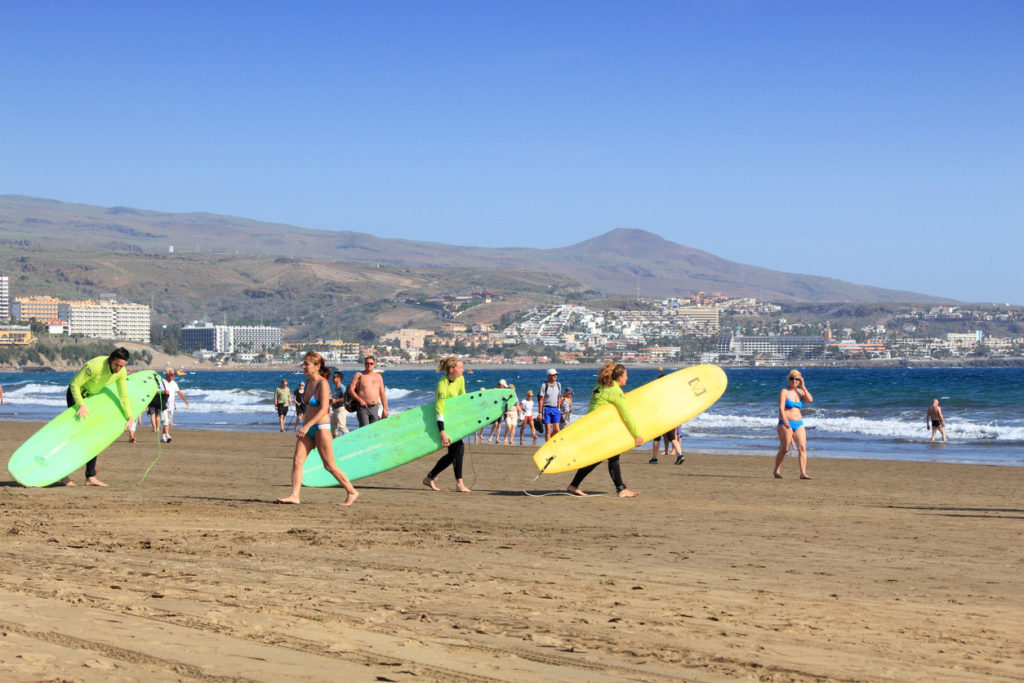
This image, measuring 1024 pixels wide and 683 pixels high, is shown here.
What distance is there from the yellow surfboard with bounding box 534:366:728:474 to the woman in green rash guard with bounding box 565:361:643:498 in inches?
3.8

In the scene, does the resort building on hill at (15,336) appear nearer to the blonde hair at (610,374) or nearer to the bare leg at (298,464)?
the bare leg at (298,464)

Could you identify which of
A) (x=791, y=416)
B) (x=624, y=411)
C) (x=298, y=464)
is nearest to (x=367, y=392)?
(x=298, y=464)

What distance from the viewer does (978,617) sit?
17.7ft

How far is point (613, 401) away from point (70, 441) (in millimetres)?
5588

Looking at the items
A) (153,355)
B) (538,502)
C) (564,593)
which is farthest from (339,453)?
(153,355)

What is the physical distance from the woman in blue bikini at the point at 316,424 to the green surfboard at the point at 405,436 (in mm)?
1624

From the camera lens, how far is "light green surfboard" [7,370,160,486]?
11013mm

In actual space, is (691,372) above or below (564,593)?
above

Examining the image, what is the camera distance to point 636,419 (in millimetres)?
12531

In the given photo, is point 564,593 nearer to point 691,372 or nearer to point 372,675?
point 372,675

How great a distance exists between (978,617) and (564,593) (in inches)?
81.3

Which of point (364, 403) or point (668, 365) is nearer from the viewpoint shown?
point (364, 403)

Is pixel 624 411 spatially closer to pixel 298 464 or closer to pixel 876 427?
pixel 298 464

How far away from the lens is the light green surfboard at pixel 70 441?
A: 434 inches
